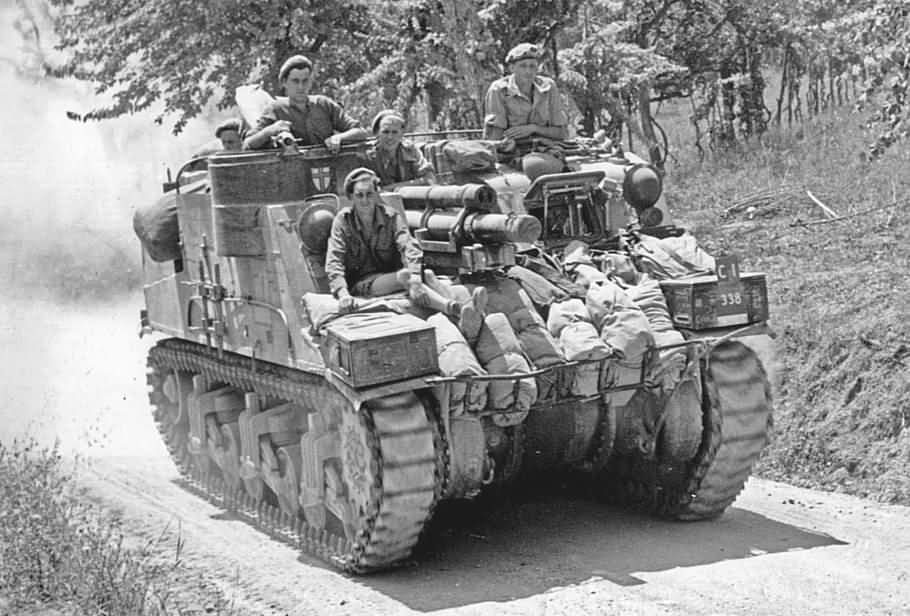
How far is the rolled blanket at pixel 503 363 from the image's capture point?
10.3m

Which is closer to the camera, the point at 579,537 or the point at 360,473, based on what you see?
the point at 360,473

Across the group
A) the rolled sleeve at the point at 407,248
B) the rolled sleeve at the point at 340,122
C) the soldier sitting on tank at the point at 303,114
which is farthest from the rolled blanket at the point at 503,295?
the rolled sleeve at the point at 340,122

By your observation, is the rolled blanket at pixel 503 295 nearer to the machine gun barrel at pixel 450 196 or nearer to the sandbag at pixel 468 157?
the machine gun barrel at pixel 450 196

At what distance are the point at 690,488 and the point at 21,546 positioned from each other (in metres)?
4.62

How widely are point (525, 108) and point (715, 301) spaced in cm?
285

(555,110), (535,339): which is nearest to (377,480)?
(535,339)

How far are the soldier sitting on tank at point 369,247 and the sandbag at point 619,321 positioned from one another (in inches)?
47.7

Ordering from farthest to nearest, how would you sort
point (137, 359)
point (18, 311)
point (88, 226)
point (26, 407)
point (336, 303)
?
1. point (88, 226)
2. point (18, 311)
3. point (137, 359)
4. point (26, 407)
5. point (336, 303)

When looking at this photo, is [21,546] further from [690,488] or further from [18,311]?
[18,311]

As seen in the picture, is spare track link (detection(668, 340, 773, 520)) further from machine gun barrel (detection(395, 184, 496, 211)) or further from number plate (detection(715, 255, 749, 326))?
machine gun barrel (detection(395, 184, 496, 211))

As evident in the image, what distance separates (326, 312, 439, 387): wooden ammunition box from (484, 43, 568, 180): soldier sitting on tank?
3.19 metres

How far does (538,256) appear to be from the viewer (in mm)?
11789

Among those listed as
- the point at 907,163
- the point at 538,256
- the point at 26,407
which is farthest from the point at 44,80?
the point at 538,256

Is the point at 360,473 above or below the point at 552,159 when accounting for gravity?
below
